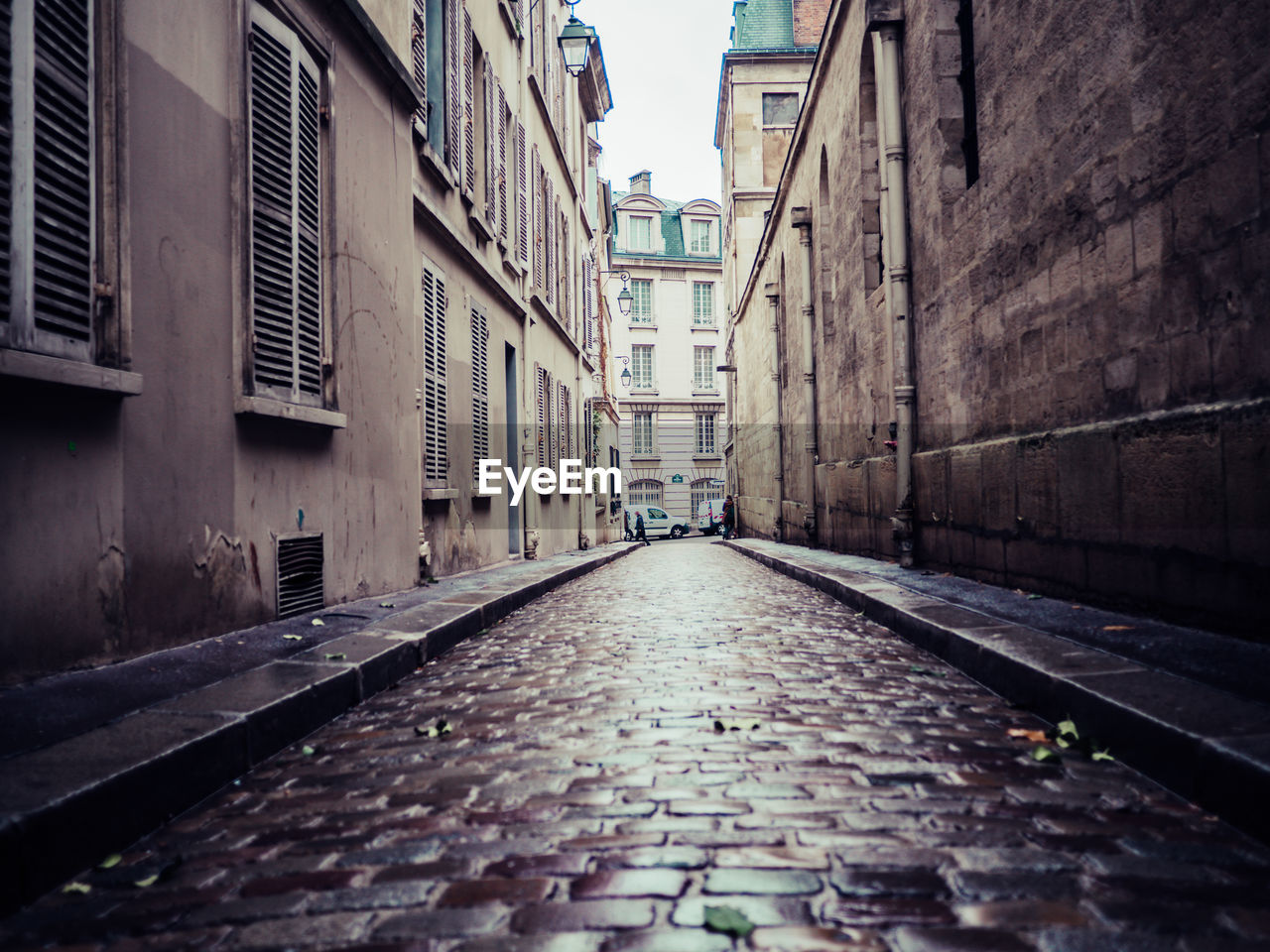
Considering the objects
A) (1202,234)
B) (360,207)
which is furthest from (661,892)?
(360,207)

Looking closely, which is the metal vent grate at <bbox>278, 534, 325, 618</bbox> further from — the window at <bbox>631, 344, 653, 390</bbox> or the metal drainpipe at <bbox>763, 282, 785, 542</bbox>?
the window at <bbox>631, 344, 653, 390</bbox>

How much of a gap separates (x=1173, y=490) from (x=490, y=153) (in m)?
10.3

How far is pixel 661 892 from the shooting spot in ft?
7.23

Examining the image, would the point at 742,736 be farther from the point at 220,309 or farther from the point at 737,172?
the point at 737,172

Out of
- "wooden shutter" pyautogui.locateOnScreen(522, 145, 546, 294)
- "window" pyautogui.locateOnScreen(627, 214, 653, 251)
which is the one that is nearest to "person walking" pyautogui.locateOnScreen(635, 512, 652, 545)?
"window" pyautogui.locateOnScreen(627, 214, 653, 251)

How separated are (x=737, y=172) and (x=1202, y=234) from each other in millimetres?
30851

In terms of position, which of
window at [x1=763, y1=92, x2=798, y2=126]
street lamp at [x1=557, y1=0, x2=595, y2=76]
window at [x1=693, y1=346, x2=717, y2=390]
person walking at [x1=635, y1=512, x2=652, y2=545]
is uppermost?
window at [x1=763, y1=92, x2=798, y2=126]

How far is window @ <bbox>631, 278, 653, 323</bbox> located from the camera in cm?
4612

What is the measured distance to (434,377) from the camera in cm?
1001

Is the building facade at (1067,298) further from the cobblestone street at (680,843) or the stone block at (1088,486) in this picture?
the cobblestone street at (680,843)

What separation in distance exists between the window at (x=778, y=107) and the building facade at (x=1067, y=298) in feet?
72.4

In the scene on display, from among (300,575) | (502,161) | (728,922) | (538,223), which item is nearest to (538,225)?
(538,223)

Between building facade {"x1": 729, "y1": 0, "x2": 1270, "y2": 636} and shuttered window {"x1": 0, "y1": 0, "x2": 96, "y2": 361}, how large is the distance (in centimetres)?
508

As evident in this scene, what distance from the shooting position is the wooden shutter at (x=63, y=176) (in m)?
3.94
